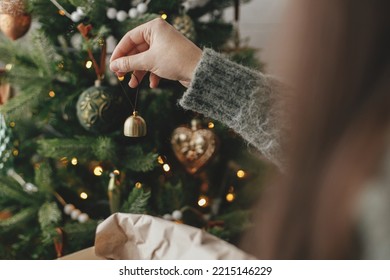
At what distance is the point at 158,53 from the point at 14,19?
38cm

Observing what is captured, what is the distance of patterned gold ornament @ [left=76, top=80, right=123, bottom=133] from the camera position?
2.98ft

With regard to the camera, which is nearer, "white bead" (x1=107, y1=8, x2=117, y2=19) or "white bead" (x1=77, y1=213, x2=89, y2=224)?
"white bead" (x1=107, y1=8, x2=117, y2=19)

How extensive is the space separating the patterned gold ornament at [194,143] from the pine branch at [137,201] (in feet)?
0.39

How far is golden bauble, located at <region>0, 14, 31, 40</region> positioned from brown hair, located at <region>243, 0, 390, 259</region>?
2.29 ft

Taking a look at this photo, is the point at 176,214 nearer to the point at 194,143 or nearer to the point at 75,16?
the point at 194,143

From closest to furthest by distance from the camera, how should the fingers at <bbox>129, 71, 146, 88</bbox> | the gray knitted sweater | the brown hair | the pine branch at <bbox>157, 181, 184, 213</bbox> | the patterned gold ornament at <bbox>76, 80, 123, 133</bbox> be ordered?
the brown hair, the gray knitted sweater, the fingers at <bbox>129, 71, 146, 88</bbox>, the patterned gold ornament at <bbox>76, 80, 123, 133</bbox>, the pine branch at <bbox>157, 181, 184, 213</bbox>

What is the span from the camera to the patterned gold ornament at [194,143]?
3.29 feet

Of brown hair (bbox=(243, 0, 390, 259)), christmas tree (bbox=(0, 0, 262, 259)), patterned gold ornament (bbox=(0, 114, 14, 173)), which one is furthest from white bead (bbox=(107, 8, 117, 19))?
brown hair (bbox=(243, 0, 390, 259))

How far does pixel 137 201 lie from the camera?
3.10 feet

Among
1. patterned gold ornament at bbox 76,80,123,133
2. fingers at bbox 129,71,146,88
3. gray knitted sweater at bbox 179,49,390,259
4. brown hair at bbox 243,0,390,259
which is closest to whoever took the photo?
brown hair at bbox 243,0,390,259

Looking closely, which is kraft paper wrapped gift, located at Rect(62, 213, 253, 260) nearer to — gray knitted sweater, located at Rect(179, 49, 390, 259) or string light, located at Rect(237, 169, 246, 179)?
gray knitted sweater, located at Rect(179, 49, 390, 259)

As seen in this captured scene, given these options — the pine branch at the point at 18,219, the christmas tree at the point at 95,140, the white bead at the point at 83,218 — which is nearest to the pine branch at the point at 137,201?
the christmas tree at the point at 95,140

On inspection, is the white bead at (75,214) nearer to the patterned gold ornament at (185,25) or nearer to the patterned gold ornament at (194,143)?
the patterned gold ornament at (194,143)
